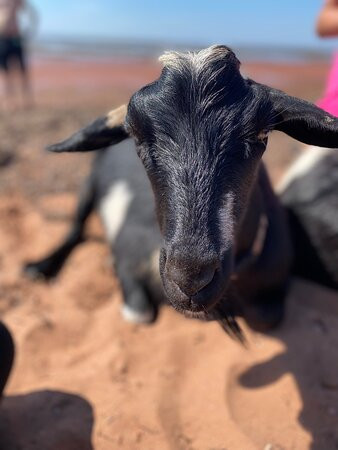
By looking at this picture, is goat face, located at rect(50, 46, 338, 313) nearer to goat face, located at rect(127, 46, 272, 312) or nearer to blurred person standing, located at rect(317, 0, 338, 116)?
goat face, located at rect(127, 46, 272, 312)

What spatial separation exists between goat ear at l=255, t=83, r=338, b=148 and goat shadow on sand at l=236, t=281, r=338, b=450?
1.21 metres

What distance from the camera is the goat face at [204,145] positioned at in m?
1.95

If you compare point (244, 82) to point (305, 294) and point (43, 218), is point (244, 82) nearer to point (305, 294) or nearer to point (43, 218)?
point (305, 294)

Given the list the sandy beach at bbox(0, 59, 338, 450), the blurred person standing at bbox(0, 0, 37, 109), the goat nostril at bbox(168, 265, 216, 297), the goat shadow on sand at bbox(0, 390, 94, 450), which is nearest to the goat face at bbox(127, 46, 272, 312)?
the goat nostril at bbox(168, 265, 216, 297)

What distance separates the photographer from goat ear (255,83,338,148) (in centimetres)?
212

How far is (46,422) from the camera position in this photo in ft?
8.37

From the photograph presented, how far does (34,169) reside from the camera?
5871mm

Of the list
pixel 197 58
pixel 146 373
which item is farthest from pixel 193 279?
pixel 146 373

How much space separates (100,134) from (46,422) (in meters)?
1.35

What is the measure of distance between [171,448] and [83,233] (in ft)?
8.12

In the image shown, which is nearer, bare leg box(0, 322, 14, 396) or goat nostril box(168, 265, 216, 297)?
goat nostril box(168, 265, 216, 297)

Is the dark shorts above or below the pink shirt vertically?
below

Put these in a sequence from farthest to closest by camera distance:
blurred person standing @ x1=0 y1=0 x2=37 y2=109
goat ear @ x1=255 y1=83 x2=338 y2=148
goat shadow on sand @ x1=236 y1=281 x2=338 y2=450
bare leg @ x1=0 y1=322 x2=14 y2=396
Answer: blurred person standing @ x1=0 y1=0 x2=37 y2=109, goat shadow on sand @ x1=236 y1=281 x2=338 y2=450, bare leg @ x1=0 y1=322 x2=14 y2=396, goat ear @ x1=255 y1=83 x2=338 y2=148

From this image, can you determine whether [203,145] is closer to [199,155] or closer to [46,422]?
[199,155]
